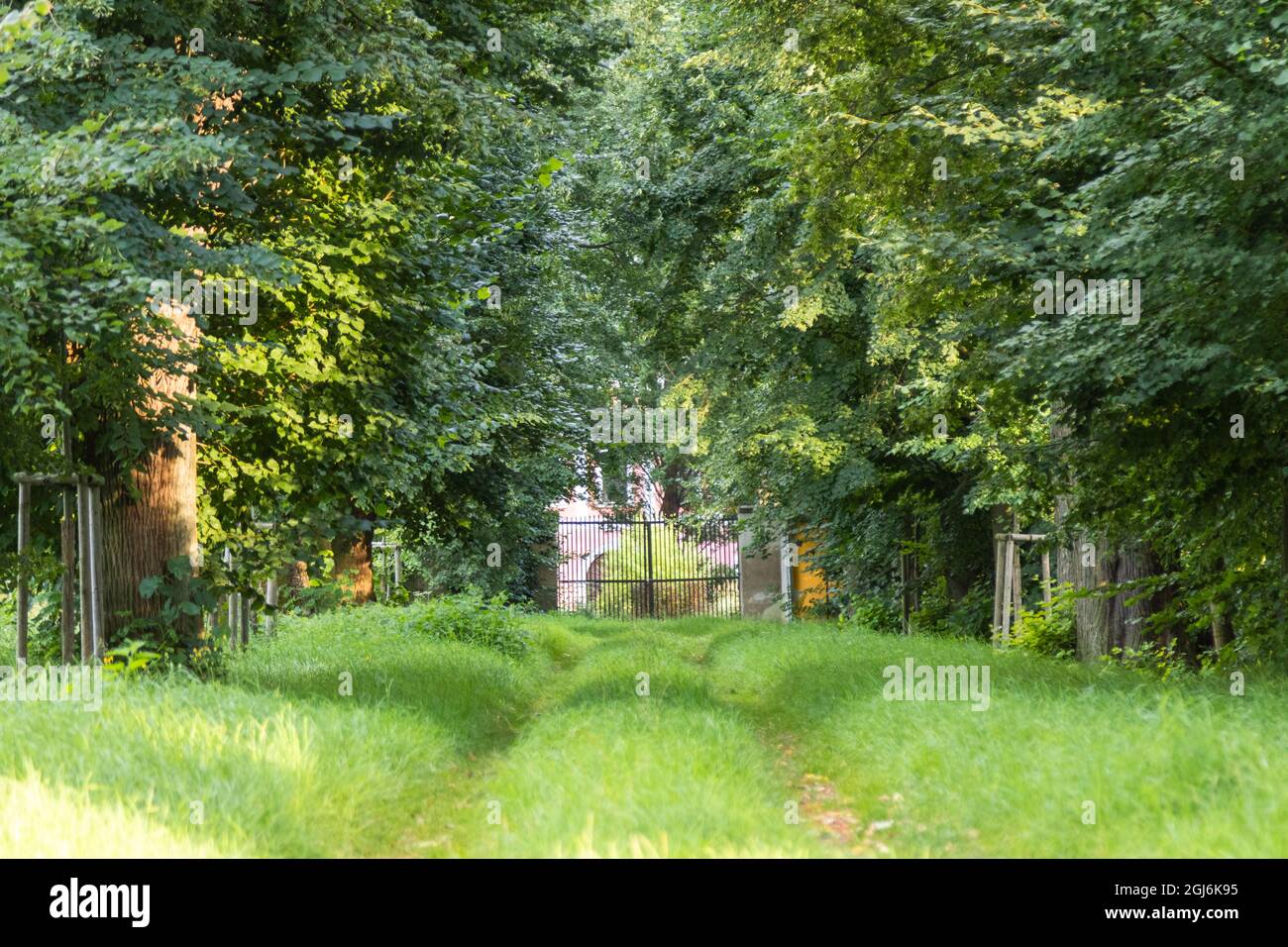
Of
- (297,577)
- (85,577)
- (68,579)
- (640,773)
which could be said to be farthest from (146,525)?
(297,577)

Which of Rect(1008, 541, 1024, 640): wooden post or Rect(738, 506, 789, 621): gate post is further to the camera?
Rect(738, 506, 789, 621): gate post

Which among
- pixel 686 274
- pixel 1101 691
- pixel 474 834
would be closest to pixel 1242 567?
pixel 1101 691

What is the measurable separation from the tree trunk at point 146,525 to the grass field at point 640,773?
3.50ft

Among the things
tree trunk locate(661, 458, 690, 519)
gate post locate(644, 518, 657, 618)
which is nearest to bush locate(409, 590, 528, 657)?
gate post locate(644, 518, 657, 618)

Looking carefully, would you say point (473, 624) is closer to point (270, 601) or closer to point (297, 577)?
point (270, 601)

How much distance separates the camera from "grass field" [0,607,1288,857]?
5598mm

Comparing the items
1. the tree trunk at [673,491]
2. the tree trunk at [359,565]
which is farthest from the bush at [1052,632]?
the tree trunk at [673,491]

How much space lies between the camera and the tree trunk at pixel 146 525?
1027cm

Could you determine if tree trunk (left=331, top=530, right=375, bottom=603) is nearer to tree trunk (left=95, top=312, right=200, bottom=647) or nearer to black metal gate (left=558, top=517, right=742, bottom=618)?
tree trunk (left=95, top=312, right=200, bottom=647)

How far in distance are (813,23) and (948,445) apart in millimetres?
6038

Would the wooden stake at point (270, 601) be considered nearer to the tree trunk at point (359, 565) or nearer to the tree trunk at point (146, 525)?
the tree trunk at point (359, 565)

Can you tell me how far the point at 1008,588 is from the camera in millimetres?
17625

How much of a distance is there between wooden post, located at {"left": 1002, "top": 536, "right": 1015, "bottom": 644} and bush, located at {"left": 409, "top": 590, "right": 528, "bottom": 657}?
6.48 m

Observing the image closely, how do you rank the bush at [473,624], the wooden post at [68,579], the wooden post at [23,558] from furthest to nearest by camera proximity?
the bush at [473,624] < the wooden post at [68,579] < the wooden post at [23,558]
